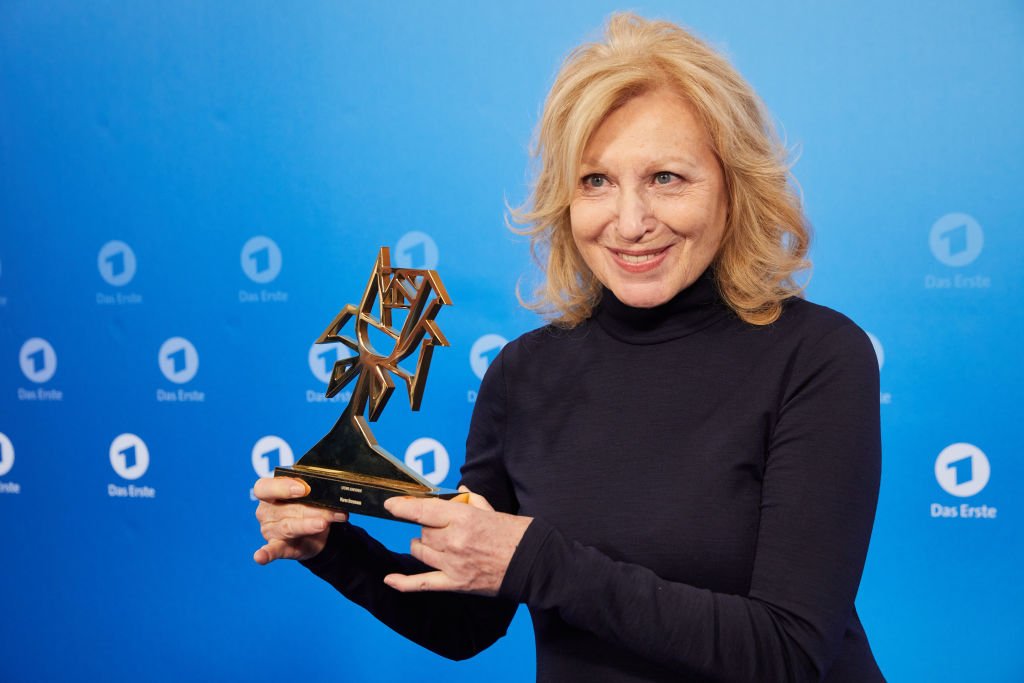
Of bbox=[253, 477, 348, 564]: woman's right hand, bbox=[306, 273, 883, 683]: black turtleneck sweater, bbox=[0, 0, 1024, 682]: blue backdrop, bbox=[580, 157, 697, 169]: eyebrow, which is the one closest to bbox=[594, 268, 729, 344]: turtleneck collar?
bbox=[306, 273, 883, 683]: black turtleneck sweater

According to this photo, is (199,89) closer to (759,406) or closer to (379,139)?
(379,139)

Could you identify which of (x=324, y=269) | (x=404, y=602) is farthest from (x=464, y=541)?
(x=324, y=269)

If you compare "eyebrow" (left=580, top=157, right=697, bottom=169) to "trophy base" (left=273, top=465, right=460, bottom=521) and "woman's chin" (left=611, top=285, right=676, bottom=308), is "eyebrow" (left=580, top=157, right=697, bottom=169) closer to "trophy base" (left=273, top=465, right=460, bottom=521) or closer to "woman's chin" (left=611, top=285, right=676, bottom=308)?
"woman's chin" (left=611, top=285, right=676, bottom=308)

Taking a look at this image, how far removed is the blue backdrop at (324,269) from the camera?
5.96 feet

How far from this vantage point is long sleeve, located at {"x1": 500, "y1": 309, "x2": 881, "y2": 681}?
3.18ft

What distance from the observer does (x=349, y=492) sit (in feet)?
3.66

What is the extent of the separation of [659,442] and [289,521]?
0.41m

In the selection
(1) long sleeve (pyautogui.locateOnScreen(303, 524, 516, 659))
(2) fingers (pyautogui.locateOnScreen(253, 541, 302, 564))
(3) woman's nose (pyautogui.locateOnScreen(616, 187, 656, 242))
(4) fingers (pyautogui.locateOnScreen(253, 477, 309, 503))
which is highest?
(3) woman's nose (pyautogui.locateOnScreen(616, 187, 656, 242))

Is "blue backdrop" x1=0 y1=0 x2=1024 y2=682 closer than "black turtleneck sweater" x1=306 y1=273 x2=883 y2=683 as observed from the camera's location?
No

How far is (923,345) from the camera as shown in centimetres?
183

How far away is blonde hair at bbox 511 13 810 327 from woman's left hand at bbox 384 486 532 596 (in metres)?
0.38

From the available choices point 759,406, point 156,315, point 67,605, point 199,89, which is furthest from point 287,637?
point 759,406

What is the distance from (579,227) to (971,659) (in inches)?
48.1

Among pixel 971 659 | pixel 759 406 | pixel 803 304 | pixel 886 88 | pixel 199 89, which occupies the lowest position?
pixel 971 659
